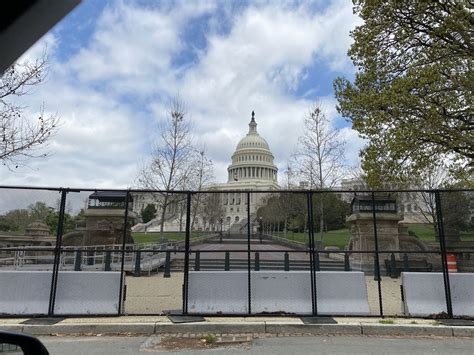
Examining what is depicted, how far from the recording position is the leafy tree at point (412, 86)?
13344mm

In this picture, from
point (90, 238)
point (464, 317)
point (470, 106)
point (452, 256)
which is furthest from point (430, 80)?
point (90, 238)

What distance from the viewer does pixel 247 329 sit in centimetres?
792

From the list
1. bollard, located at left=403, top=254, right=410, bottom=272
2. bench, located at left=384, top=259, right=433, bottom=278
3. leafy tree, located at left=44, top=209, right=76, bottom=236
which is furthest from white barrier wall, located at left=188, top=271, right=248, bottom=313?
bollard, located at left=403, top=254, right=410, bottom=272

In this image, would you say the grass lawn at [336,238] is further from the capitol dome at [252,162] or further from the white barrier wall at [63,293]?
the capitol dome at [252,162]

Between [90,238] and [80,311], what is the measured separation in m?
3.89

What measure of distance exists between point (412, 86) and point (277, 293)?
30.2 feet

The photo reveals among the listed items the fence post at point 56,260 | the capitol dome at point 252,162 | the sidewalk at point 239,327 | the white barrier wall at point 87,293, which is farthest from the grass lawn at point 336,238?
the capitol dome at point 252,162

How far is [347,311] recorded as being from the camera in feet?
29.0

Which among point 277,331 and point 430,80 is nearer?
point 277,331

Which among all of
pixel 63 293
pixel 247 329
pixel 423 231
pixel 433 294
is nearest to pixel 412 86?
pixel 423 231

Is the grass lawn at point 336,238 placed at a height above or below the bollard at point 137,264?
above

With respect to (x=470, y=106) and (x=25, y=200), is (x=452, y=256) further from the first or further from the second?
(x=25, y=200)

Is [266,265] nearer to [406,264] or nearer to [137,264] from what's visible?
[137,264]

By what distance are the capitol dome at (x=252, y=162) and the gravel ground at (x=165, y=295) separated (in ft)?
317
